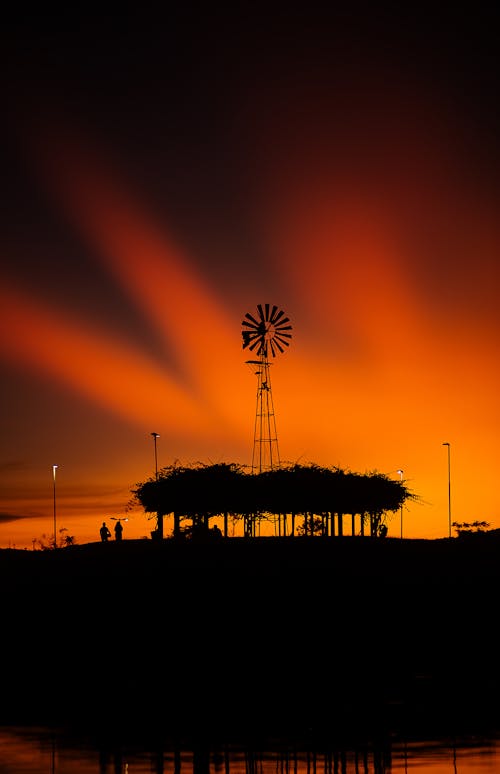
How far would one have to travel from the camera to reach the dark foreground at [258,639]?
832 inches

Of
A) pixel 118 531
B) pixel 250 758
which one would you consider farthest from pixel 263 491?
pixel 250 758

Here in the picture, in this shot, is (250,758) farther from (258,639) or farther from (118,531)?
(118,531)

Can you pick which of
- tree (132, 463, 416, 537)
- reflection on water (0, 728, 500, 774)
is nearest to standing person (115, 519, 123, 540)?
tree (132, 463, 416, 537)

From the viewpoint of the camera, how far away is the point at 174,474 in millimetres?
61500

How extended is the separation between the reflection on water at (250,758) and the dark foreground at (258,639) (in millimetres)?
1286

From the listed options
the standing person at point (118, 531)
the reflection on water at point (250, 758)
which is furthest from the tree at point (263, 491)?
the reflection on water at point (250, 758)

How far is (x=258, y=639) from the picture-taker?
1312 inches

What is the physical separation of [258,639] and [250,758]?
55.5 ft

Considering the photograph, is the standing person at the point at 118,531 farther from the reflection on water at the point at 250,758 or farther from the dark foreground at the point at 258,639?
the reflection on water at the point at 250,758

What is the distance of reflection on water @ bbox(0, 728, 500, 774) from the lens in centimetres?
1555

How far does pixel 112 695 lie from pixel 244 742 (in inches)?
292

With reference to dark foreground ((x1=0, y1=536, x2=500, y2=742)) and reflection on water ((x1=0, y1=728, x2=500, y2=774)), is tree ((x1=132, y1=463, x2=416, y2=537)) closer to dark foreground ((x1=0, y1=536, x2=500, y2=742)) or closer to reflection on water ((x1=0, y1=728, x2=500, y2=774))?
dark foreground ((x1=0, y1=536, x2=500, y2=742))

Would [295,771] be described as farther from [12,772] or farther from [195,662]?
[195,662]

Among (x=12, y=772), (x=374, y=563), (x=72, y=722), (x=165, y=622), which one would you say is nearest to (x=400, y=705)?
(x=72, y=722)
